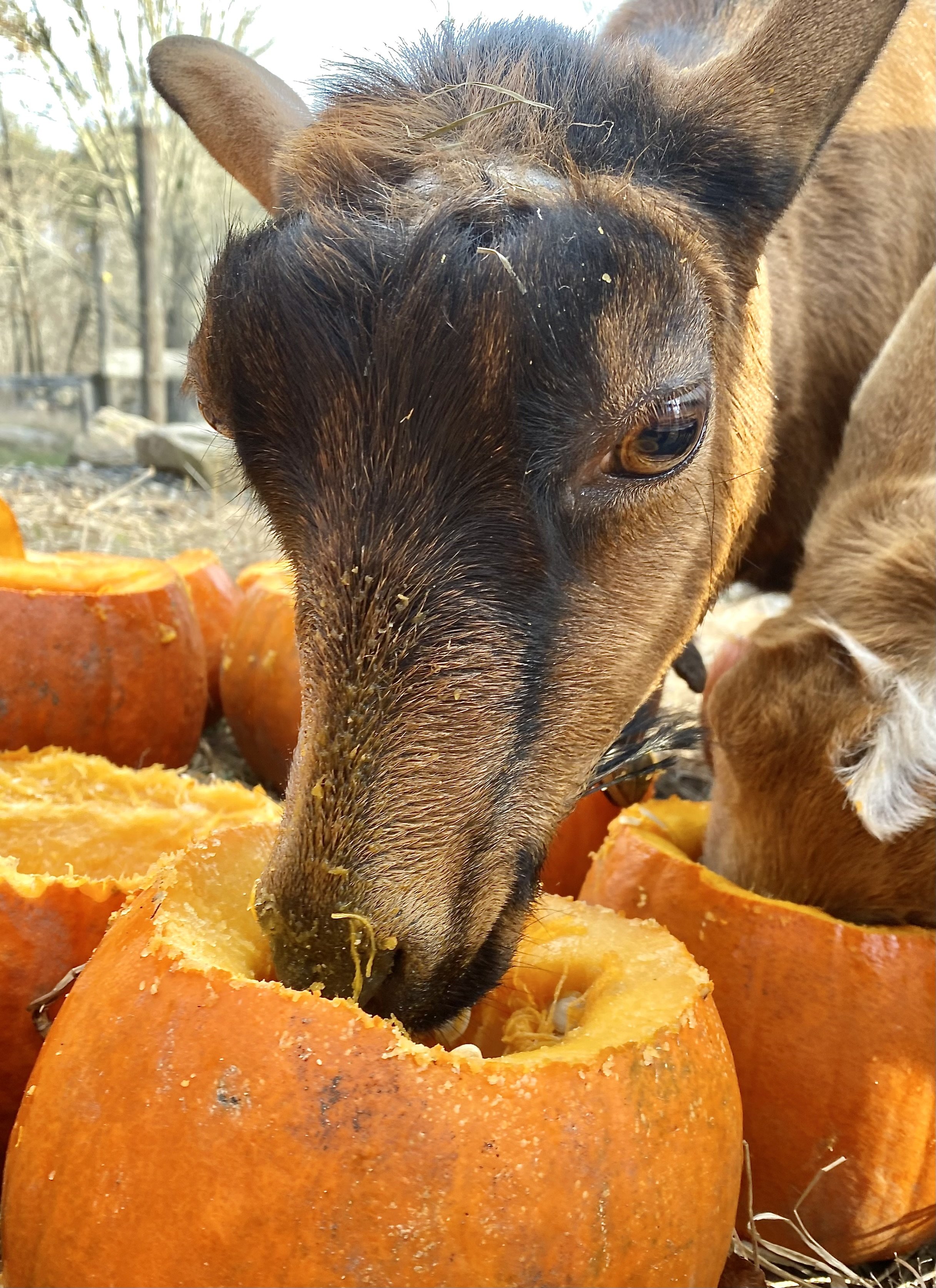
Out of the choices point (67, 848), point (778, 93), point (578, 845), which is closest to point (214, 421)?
point (67, 848)

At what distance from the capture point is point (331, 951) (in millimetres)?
1563

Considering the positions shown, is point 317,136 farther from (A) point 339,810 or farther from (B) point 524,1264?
(B) point 524,1264

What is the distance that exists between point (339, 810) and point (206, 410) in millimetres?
932

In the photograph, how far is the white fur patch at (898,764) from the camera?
208 centimetres

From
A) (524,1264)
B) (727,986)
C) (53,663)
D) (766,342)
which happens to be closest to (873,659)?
(727,986)

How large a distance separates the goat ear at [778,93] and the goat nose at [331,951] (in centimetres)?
151

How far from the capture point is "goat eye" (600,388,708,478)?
1.86m

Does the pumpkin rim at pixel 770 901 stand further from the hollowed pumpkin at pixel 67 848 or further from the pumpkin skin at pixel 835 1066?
the hollowed pumpkin at pixel 67 848

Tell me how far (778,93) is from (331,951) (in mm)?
1808

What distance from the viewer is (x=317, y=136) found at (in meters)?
2.13

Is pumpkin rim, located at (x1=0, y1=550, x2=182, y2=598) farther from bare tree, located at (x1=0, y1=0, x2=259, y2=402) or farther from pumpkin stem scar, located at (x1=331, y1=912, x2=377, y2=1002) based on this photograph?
pumpkin stem scar, located at (x1=331, y1=912, x2=377, y2=1002)

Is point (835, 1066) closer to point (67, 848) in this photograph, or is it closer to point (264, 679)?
point (67, 848)

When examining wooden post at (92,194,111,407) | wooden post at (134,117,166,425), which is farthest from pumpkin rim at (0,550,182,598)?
wooden post at (92,194,111,407)

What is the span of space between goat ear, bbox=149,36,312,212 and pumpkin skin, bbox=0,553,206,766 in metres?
1.31
